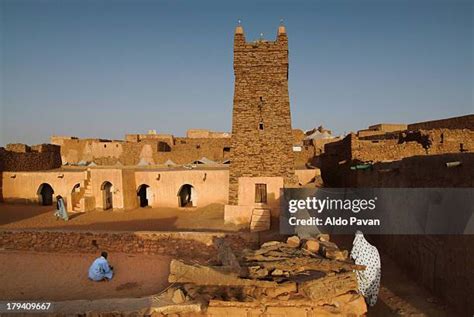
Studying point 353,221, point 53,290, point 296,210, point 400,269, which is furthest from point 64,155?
point 400,269

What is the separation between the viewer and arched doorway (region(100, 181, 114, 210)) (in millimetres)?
17516

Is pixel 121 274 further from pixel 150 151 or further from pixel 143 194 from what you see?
pixel 150 151

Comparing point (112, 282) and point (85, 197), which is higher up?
point (85, 197)

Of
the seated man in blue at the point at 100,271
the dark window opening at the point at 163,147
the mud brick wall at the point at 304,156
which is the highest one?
the dark window opening at the point at 163,147

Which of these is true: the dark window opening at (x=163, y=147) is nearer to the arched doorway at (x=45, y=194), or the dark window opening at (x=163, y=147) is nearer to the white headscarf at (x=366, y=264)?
the arched doorway at (x=45, y=194)

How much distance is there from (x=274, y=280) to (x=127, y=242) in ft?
27.2

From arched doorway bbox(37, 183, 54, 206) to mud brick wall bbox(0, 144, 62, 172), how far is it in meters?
2.42

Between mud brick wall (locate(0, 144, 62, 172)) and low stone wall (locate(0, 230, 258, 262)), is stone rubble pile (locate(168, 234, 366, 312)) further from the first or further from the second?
mud brick wall (locate(0, 144, 62, 172))

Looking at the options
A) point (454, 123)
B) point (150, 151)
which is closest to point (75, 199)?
point (150, 151)

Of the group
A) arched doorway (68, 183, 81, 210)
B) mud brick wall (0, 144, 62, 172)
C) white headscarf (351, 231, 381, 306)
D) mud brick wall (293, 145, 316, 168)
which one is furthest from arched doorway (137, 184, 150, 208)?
white headscarf (351, 231, 381, 306)

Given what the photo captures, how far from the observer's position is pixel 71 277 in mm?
9719

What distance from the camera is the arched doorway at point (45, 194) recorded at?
19.8 meters

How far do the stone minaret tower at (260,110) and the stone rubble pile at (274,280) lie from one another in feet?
29.3

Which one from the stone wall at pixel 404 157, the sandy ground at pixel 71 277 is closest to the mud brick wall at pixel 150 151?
the stone wall at pixel 404 157
